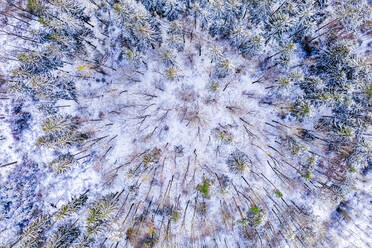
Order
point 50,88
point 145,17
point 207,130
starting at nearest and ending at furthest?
point 145,17, point 50,88, point 207,130

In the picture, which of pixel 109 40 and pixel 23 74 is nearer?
pixel 23 74

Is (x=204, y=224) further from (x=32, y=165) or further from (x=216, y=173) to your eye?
(x=32, y=165)

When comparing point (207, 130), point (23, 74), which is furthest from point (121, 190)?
point (23, 74)

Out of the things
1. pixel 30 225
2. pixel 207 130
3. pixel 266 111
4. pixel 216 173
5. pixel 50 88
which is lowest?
pixel 30 225

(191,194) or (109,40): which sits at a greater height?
(109,40)

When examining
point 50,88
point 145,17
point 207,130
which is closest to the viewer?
point 145,17

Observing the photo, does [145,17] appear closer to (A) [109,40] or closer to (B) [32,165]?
(A) [109,40]
